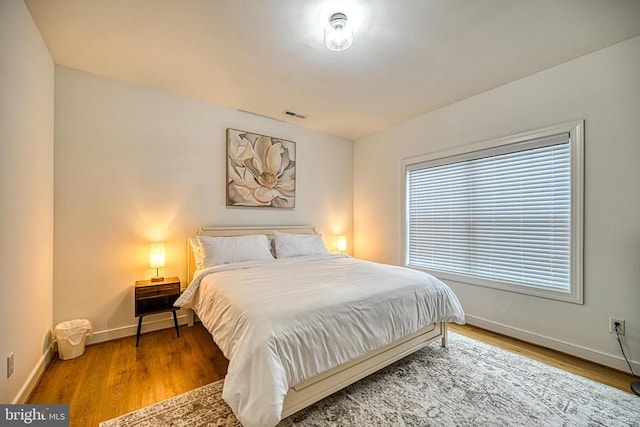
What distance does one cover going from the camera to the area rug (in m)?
1.58

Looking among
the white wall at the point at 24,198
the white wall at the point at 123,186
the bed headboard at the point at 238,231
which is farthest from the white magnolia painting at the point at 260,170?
the white wall at the point at 24,198

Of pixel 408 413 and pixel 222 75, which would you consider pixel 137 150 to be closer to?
pixel 222 75

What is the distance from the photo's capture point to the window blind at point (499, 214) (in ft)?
8.23

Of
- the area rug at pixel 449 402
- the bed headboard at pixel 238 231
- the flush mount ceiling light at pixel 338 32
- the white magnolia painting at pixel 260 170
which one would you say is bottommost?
the area rug at pixel 449 402

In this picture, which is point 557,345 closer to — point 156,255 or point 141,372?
point 141,372

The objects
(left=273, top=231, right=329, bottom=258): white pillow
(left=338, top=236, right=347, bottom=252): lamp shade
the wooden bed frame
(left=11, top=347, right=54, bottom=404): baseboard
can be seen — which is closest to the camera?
the wooden bed frame

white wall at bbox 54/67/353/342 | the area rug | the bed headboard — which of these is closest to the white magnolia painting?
white wall at bbox 54/67/353/342

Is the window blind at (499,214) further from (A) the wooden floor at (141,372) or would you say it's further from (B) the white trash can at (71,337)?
(B) the white trash can at (71,337)

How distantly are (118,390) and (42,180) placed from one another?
181 centimetres

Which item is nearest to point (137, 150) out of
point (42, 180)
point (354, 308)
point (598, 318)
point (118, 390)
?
point (42, 180)

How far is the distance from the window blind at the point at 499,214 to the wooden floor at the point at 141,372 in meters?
0.66

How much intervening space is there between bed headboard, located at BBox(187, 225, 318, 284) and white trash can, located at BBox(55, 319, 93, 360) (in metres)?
0.99

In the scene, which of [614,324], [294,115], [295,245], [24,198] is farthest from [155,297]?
[614,324]

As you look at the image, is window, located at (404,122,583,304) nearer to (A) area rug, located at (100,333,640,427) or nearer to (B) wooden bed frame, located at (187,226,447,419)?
(A) area rug, located at (100,333,640,427)
